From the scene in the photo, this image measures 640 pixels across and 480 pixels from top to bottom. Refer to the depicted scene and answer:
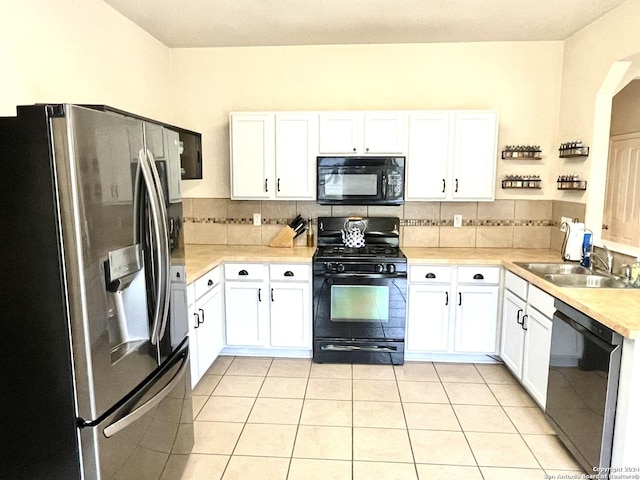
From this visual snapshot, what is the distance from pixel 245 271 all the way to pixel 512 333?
2112mm

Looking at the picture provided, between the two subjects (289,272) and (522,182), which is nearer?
(289,272)

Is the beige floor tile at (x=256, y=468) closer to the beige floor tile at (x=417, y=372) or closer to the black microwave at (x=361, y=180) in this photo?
the beige floor tile at (x=417, y=372)

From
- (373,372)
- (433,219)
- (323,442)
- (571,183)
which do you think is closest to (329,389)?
(373,372)

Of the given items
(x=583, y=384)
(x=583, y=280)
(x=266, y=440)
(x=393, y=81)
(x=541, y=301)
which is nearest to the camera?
(x=583, y=384)

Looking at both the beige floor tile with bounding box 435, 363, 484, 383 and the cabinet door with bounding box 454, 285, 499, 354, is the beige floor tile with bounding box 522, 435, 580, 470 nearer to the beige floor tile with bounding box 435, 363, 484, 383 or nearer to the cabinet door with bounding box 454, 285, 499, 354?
the beige floor tile with bounding box 435, 363, 484, 383

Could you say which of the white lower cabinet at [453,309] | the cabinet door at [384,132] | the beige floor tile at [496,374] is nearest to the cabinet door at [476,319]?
the white lower cabinet at [453,309]

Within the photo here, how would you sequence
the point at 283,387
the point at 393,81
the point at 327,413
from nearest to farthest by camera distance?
1. the point at 327,413
2. the point at 283,387
3. the point at 393,81

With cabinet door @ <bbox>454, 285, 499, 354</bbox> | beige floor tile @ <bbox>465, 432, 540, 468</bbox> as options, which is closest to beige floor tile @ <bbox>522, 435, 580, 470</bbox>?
beige floor tile @ <bbox>465, 432, 540, 468</bbox>

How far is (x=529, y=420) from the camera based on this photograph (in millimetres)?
2717

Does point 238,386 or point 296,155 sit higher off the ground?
point 296,155

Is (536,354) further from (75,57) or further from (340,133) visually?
(75,57)

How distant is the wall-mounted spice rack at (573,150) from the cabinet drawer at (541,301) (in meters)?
1.21

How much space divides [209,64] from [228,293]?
82.0 inches

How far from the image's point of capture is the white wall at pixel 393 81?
12.2 ft
